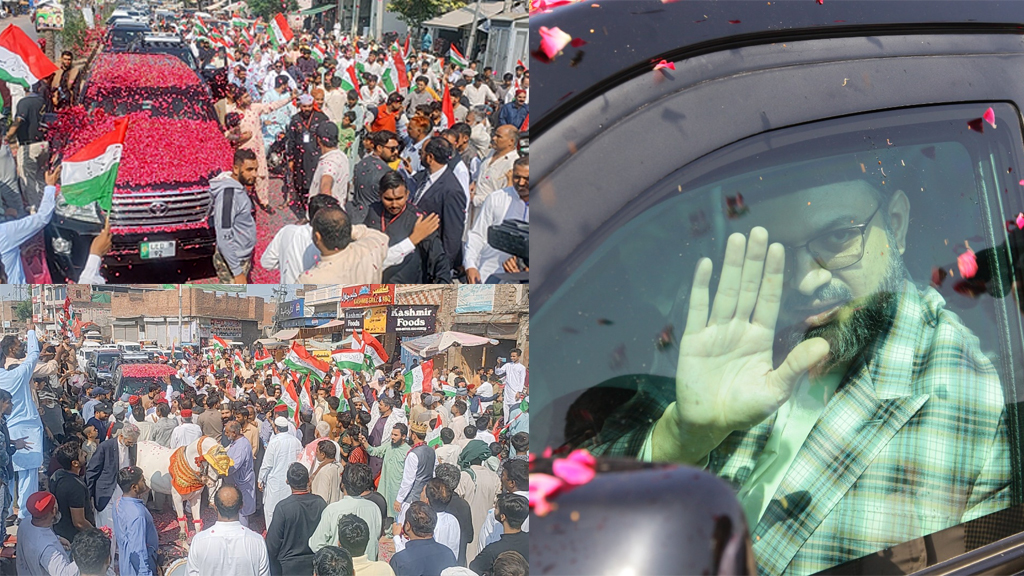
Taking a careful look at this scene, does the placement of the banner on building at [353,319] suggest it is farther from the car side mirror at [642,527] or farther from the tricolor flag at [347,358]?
the car side mirror at [642,527]

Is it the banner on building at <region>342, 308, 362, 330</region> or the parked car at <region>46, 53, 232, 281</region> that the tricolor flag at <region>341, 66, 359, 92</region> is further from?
the banner on building at <region>342, 308, 362, 330</region>

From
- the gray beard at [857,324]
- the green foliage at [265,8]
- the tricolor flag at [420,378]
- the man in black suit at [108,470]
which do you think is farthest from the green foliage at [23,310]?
the gray beard at [857,324]

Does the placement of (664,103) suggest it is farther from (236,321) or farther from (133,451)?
(133,451)

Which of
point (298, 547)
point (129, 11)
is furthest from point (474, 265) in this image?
point (129, 11)

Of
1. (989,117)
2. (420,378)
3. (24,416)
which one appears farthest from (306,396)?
(989,117)

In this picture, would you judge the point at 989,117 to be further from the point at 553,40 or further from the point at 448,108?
the point at 448,108

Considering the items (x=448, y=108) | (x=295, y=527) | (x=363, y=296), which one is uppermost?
(x=448, y=108)
